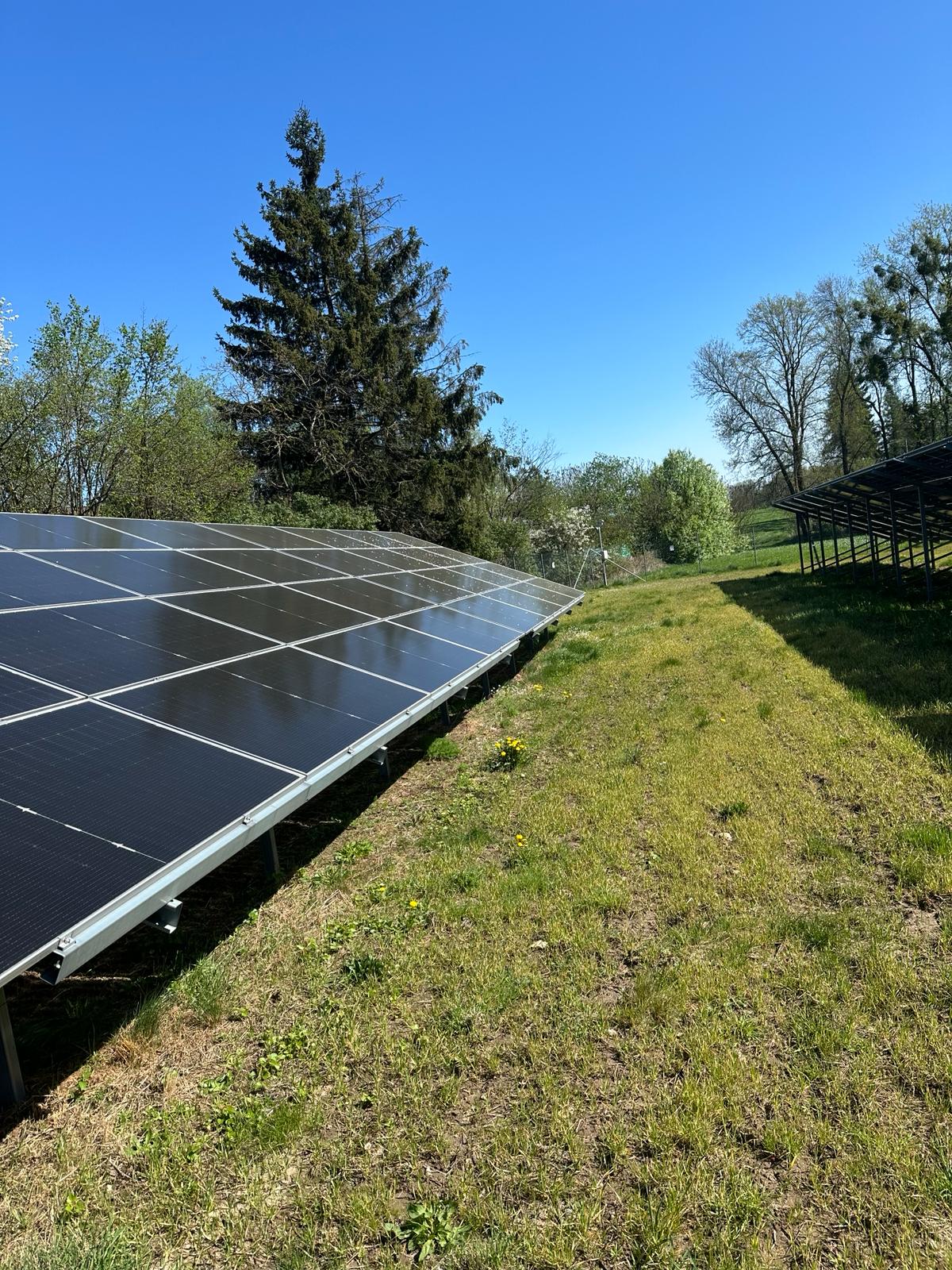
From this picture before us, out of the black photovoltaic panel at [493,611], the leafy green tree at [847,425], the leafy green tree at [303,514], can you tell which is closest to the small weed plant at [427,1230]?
the black photovoltaic panel at [493,611]

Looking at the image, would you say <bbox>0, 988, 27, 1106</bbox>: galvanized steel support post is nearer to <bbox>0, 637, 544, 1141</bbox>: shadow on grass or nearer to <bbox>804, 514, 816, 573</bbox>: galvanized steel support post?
<bbox>0, 637, 544, 1141</bbox>: shadow on grass

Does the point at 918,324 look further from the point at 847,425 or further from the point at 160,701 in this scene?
the point at 160,701

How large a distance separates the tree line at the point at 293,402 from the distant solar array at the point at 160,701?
39.4 ft

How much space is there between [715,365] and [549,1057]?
51.0 metres

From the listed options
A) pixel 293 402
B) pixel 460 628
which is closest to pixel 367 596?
pixel 460 628

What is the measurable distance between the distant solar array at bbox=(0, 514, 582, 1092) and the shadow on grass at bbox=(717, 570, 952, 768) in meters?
4.89

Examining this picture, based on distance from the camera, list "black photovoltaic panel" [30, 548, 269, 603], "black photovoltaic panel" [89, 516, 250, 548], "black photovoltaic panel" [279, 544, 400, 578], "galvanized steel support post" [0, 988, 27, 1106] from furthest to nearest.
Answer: "black photovoltaic panel" [279, 544, 400, 578] → "black photovoltaic panel" [89, 516, 250, 548] → "black photovoltaic panel" [30, 548, 269, 603] → "galvanized steel support post" [0, 988, 27, 1106]

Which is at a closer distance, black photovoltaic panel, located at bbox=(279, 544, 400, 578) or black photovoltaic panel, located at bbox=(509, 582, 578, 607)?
black photovoltaic panel, located at bbox=(279, 544, 400, 578)

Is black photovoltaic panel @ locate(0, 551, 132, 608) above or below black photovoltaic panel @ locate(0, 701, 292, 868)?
above

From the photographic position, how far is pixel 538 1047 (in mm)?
3434

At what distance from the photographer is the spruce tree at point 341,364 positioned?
975 inches

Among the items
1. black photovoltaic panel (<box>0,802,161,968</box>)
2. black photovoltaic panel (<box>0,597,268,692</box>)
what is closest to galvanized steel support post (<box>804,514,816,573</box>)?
black photovoltaic panel (<box>0,597,268,692</box>)

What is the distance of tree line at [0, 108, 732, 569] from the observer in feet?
64.8

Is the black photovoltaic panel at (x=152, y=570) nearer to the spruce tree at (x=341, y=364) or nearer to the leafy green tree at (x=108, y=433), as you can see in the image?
the leafy green tree at (x=108, y=433)
